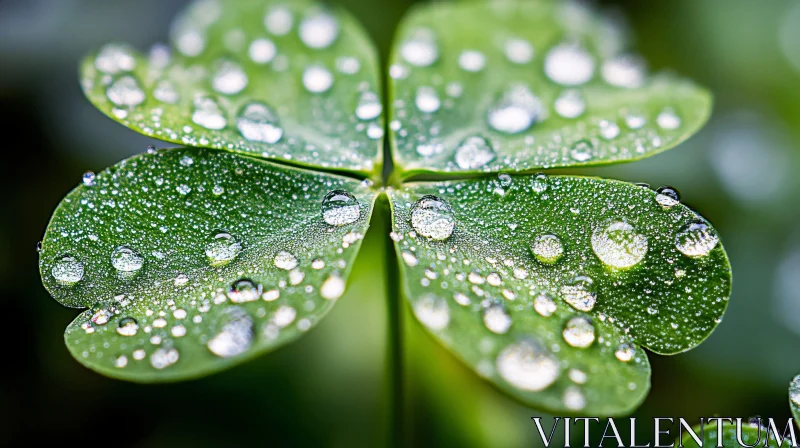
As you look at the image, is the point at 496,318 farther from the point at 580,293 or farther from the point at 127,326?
the point at 127,326

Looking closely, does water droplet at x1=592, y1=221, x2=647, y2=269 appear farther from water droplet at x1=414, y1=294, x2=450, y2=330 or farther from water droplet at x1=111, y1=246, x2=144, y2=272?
water droplet at x1=111, y1=246, x2=144, y2=272

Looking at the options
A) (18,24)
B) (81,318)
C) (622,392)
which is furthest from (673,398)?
(18,24)

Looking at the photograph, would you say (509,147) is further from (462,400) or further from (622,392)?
(462,400)

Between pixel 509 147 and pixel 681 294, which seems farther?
pixel 509 147

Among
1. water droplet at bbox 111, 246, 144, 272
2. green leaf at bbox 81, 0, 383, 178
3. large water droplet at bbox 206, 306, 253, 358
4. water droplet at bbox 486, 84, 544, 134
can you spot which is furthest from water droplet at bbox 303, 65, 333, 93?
large water droplet at bbox 206, 306, 253, 358

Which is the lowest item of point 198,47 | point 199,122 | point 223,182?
point 223,182

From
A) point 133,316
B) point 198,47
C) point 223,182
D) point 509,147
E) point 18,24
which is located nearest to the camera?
point 133,316
